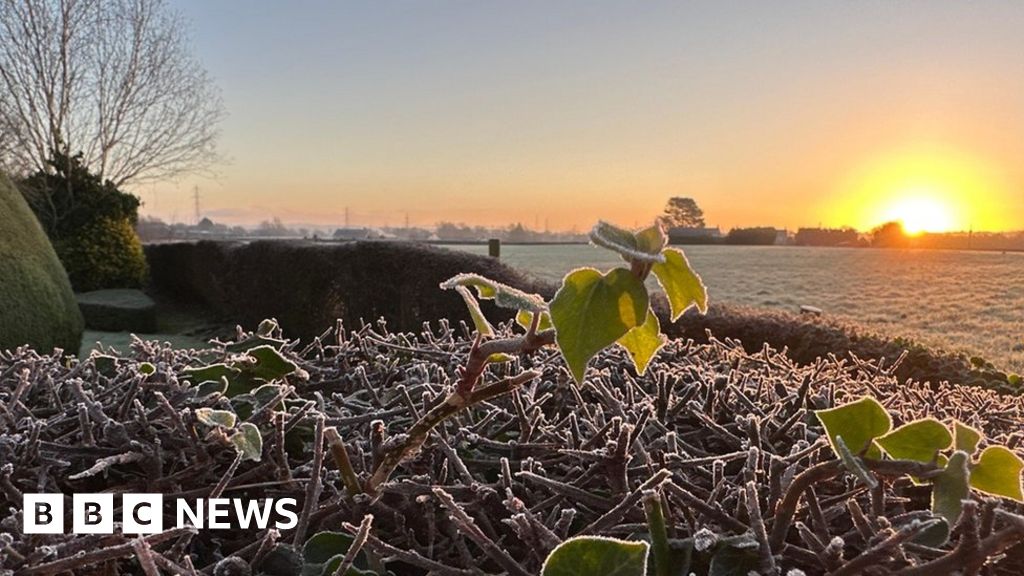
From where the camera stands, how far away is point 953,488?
507 millimetres

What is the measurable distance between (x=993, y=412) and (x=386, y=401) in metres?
1.10

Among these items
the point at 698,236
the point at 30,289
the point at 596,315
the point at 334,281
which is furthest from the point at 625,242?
the point at 698,236

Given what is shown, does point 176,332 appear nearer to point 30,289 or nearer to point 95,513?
point 30,289

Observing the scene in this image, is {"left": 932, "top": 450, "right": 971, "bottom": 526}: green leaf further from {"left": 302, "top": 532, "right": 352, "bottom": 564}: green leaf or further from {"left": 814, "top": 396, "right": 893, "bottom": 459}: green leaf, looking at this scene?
{"left": 302, "top": 532, "right": 352, "bottom": 564}: green leaf

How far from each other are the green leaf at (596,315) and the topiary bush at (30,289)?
10.0 m

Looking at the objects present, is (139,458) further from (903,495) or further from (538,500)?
(903,495)

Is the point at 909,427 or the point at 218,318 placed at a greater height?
the point at 909,427

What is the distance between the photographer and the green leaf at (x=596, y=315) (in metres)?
0.47

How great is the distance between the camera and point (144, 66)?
24422mm

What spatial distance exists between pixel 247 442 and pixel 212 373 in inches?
12.6

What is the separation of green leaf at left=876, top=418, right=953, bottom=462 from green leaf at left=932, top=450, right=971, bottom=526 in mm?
21

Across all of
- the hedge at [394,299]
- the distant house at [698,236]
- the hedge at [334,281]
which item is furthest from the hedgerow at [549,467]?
the distant house at [698,236]

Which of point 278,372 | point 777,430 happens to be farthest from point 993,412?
point 278,372

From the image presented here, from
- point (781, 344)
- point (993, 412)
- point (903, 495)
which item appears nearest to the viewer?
point (903, 495)
